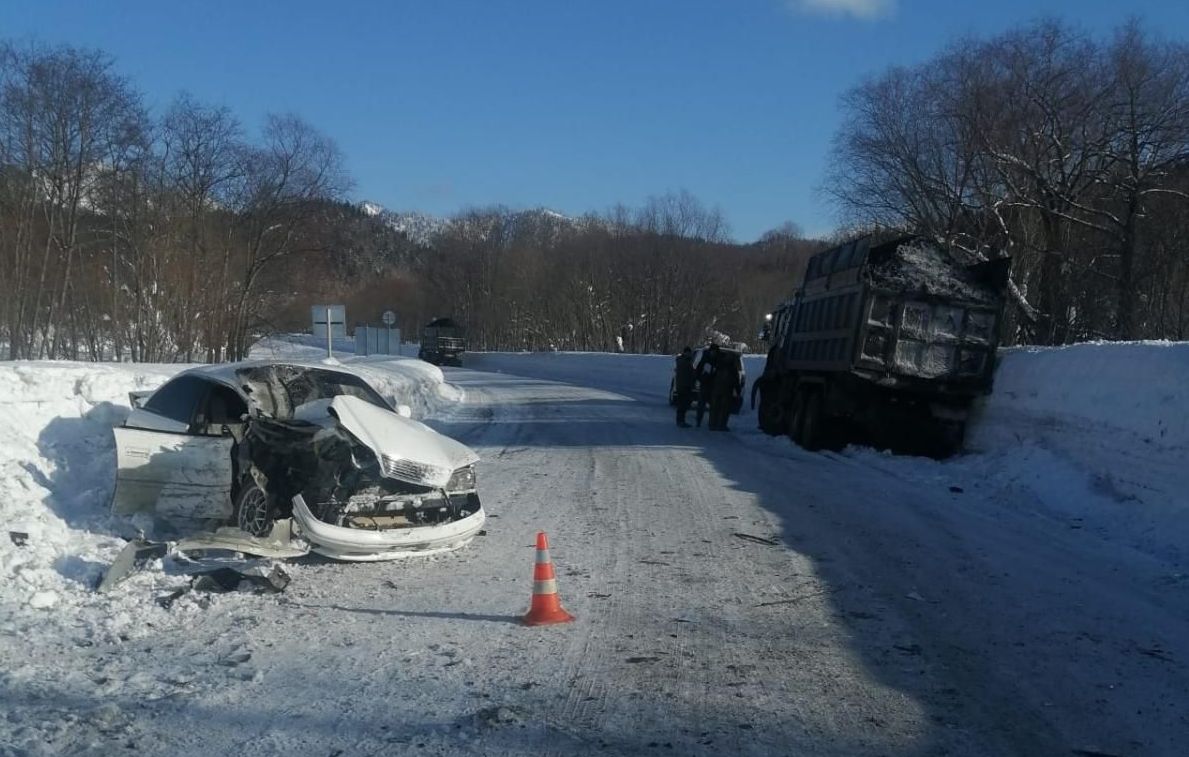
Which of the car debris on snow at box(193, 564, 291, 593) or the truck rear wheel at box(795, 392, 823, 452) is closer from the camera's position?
the car debris on snow at box(193, 564, 291, 593)

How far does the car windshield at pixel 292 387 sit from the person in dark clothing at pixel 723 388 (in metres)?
11.6

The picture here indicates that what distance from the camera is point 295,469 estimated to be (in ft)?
25.3

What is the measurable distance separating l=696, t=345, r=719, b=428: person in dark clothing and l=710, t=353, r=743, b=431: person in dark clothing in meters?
0.15

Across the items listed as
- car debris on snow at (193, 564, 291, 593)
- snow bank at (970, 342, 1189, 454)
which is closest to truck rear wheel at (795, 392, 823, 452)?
snow bank at (970, 342, 1189, 454)

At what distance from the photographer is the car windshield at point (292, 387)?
862cm

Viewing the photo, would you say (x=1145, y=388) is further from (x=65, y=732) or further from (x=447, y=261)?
(x=447, y=261)

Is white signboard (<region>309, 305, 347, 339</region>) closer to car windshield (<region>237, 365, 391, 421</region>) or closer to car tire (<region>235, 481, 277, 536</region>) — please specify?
car windshield (<region>237, 365, 391, 421</region>)

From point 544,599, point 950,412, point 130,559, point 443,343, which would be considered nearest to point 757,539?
point 544,599

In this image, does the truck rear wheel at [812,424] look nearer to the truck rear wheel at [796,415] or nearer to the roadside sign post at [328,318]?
the truck rear wheel at [796,415]

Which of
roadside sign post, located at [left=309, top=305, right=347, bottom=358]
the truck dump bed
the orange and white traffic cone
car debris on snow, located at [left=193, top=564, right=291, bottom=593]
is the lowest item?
car debris on snow, located at [left=193, top=564, right=291, bottom=593]

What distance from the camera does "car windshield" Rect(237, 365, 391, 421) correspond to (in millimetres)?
8625

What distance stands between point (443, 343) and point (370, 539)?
6409cm

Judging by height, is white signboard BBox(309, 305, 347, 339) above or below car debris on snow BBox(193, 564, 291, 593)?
above

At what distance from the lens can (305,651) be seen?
218 inches
